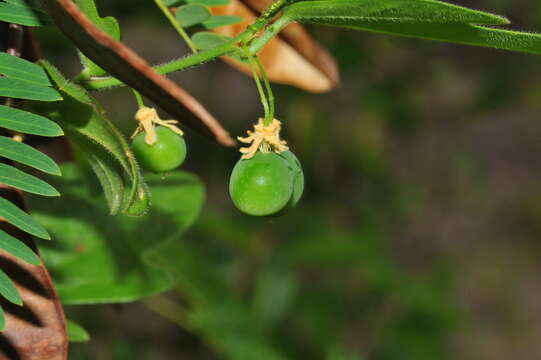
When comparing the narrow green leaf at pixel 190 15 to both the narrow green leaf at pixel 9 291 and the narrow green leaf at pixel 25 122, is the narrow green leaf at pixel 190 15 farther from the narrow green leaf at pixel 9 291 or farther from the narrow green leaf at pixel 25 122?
the narrow green leaf at pixel 9 291

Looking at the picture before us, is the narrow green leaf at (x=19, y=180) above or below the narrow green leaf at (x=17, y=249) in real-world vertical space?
above

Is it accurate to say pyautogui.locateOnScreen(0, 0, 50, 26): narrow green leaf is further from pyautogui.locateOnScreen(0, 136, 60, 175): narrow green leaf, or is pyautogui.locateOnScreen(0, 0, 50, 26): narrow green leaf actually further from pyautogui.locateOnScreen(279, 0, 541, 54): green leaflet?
pyautogui.locateOnScreen(279, 0, 541, 54): green leaflet

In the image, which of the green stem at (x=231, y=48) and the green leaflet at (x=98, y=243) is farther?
the green leaflet at (x=98, y=243)

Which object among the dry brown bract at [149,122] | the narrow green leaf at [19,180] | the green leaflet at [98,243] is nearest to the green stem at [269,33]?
the dry brown bract at [149,122]

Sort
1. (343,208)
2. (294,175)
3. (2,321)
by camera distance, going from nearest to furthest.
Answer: (2,321)
(294,175)
(343,208)

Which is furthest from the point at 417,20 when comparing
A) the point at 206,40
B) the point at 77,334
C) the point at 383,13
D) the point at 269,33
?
the point at 77,334

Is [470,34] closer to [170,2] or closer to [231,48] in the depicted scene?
[231,48]
